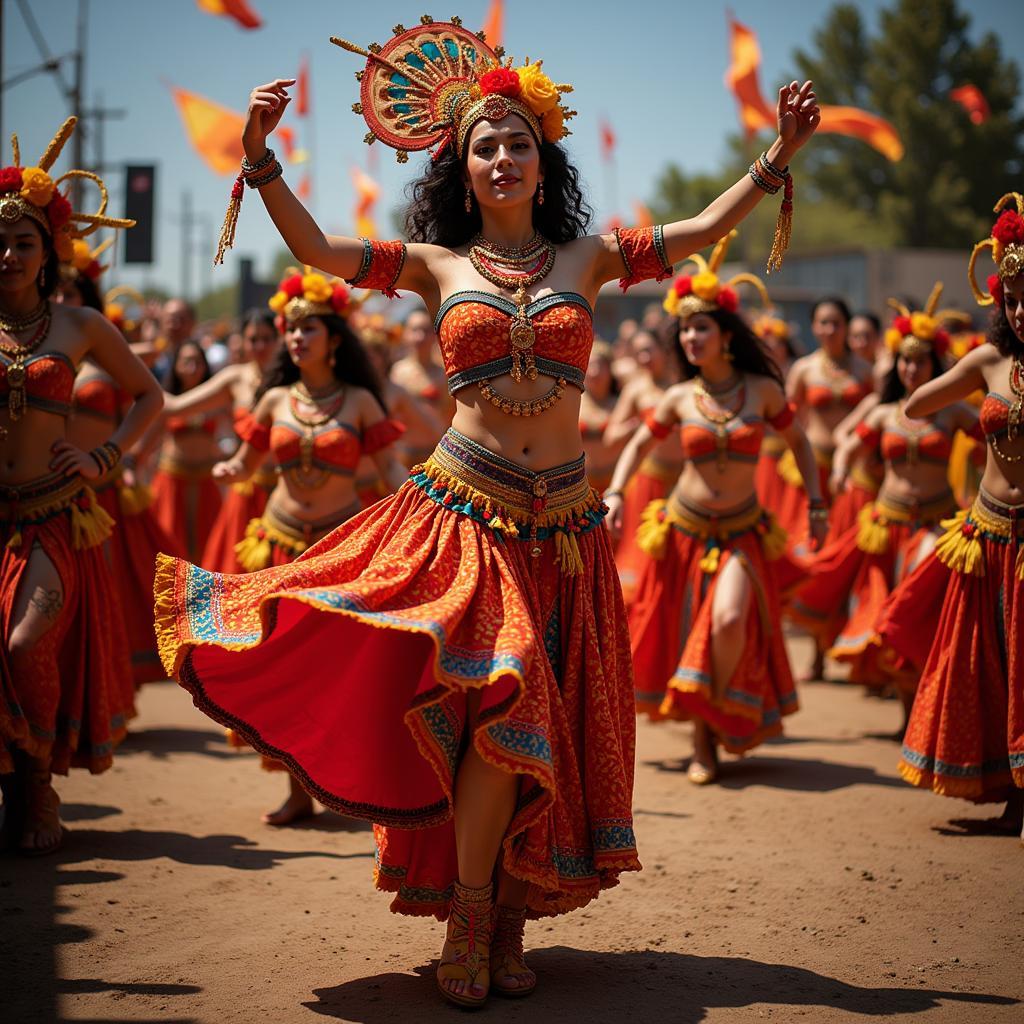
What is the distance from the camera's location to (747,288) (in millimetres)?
27812

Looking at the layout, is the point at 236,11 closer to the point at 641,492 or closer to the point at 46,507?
the point at 641,492

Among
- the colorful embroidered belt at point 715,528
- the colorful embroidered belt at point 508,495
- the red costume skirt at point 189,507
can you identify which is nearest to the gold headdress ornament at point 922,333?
the colorful embroidered belt at point 715,528

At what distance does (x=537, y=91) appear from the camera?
14.1ft

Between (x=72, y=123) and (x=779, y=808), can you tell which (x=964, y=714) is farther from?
(x=72, y=123)

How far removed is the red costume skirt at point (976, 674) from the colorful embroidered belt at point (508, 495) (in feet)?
7.59

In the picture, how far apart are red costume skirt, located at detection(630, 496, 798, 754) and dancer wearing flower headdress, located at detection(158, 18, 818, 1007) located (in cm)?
256

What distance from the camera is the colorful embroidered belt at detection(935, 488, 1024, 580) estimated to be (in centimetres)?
558

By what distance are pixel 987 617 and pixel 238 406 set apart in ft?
15.5

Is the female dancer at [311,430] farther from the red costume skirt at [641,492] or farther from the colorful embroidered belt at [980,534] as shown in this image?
the red costume skirt at [641,492]

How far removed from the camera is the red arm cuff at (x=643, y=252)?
14.1 ft

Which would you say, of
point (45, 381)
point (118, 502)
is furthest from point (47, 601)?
point (118, 502)

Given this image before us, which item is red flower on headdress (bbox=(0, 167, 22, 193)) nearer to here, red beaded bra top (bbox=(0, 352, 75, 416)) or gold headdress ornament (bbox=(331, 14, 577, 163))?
red beaded bra top (bbox=(0, 352, 75, 416))

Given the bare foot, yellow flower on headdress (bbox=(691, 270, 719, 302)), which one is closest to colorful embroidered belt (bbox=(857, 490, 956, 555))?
yellow flower on headdress (bbox=(691, 270, 719, 302))

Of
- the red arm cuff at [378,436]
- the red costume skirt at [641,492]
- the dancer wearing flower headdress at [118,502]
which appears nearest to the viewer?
the red arm cuff at [378,436]
